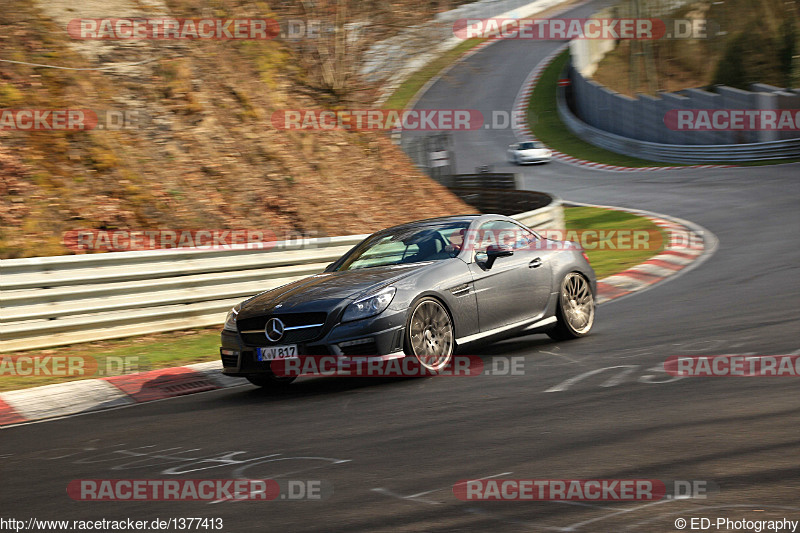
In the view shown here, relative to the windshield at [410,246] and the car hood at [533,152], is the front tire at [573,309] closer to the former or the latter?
the windshield at [410,246]

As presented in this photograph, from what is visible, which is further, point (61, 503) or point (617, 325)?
point (617, 325)

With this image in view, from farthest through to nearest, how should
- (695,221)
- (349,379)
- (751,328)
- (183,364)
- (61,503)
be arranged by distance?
(695,221), (183,364), (751,328), (349,379), (61,503)

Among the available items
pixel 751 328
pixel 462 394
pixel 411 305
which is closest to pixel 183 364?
pixel 411 305

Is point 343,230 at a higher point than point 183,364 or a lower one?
higher

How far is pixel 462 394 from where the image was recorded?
24.8ft

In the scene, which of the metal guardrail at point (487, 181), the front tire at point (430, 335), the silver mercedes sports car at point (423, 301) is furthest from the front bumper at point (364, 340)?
the metal guardrail at point (487, 181)

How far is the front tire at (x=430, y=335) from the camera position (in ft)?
26.9

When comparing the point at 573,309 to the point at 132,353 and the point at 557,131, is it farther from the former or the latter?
the point at 557,131

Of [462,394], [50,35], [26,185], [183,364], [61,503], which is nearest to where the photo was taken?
[61,503]

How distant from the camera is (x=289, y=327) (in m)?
8.17

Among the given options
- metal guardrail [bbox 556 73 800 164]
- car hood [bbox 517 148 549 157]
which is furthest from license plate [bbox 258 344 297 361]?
car hood [bbox 517 148 549 157]

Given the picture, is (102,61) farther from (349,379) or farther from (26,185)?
(349,379)

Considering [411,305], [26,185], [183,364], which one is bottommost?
[183,364]

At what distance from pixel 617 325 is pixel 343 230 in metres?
6.23
